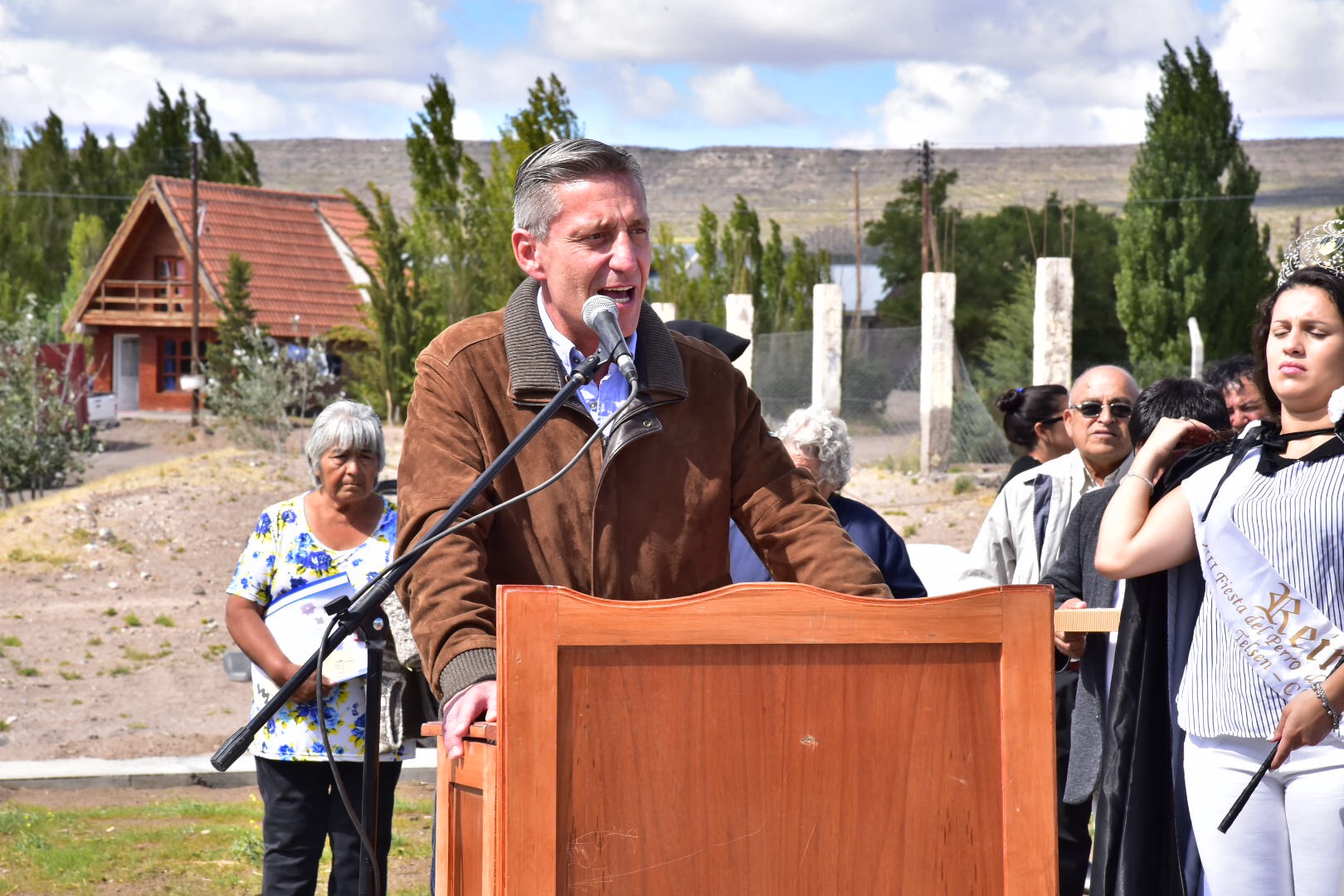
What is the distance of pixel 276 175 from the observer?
13675 centimetres

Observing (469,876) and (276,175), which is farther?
(276,175)

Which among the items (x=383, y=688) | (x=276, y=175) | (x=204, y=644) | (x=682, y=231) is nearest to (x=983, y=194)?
(x=682, y=231)

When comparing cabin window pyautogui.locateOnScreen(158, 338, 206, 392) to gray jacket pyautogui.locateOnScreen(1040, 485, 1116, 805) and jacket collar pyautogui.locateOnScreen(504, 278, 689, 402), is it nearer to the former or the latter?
gray jacket pyautogui.locateOnScreen(1040, 485, 1116, 805)

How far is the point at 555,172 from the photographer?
2.84 metres

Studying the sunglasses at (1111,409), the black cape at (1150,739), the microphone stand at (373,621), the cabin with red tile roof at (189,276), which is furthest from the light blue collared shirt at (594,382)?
the cabin with red tile roof at (189,276)

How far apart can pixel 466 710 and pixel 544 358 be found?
2.62 ft

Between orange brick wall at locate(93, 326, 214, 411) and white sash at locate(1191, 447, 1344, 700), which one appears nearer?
white sash at locate(1191, 447, 1344, 700)

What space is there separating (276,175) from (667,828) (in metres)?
142

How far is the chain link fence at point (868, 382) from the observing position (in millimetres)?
19719

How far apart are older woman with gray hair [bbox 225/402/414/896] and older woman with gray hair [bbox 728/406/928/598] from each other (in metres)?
1.25

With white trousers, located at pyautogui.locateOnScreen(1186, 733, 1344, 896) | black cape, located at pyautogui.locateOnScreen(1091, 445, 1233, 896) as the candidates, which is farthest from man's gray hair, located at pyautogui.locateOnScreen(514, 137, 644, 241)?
white trousers, located at pyautogui.locateOnScreen(1186, 733, 1344, 896)

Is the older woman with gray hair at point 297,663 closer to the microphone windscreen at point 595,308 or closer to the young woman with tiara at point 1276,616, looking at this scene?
the microphone windscreen at point 595,308

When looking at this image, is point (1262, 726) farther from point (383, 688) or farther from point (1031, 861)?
point (383, 688)

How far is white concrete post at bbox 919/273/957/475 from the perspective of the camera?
17.6 metres
